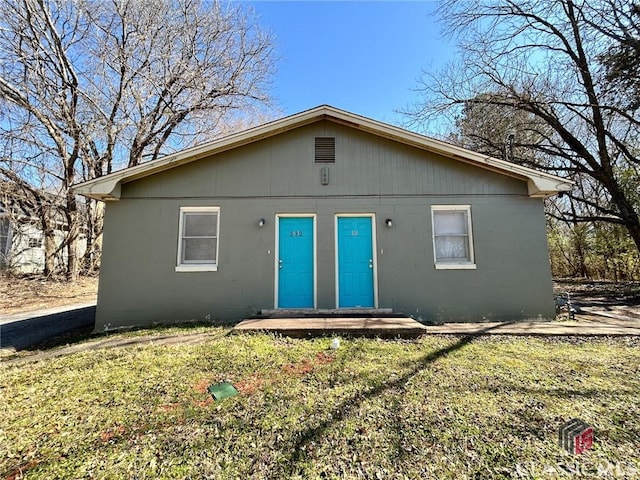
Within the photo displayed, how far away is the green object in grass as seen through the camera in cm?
294

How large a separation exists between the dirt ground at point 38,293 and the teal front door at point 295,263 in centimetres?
856

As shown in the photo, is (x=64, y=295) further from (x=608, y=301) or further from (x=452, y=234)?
(x=608, y=301)

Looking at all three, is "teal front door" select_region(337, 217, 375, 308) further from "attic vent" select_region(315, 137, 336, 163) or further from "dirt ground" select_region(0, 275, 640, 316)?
"dirt ground" select_region(0, 275, 640, 316)

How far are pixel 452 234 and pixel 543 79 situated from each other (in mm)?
8709

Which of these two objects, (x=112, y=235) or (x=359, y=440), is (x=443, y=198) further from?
(x=112, y=235)

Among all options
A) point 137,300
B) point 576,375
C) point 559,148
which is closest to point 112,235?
point 137,300

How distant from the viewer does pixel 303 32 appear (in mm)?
9312

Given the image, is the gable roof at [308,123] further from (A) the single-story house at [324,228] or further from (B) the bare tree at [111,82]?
(B) the bare tree at [111,82]

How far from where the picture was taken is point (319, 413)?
2.62 m

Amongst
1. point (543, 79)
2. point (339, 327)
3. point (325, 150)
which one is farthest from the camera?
point (543, 79)

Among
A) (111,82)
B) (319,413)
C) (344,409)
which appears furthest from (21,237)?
(344,409)

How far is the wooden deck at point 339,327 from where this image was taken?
15.6 ft

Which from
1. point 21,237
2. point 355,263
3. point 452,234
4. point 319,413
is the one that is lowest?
point 319,413

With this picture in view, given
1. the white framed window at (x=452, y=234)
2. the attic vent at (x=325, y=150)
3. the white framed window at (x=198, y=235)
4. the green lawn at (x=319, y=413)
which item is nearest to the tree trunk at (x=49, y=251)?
the white framed window at (x=198, y=235)
